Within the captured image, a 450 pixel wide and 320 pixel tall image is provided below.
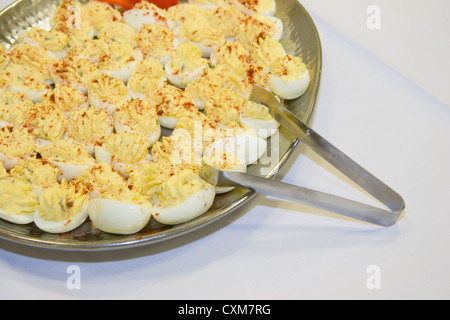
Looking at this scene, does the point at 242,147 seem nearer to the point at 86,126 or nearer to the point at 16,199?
the point at 86,126

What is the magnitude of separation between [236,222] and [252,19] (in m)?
0.97

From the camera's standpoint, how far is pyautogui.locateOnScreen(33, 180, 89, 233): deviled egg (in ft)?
4.80

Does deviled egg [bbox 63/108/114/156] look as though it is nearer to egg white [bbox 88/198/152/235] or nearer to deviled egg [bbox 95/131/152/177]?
deviled egg [bbox 95/131/152/177]

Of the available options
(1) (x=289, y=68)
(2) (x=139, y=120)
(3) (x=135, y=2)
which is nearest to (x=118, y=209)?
(2) (x=139, y=120)

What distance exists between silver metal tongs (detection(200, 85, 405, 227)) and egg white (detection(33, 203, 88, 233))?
40 cm

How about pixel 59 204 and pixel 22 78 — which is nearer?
pixel 59 204

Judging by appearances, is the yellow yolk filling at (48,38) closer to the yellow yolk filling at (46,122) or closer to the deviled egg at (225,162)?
the yellow yolk filling at (46,122)

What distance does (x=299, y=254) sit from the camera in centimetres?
154

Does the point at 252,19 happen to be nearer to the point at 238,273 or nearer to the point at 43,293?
the point at 238,273

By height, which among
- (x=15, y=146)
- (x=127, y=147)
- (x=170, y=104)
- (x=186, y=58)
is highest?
(x=186, y=58)

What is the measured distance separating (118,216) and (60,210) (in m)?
0.20

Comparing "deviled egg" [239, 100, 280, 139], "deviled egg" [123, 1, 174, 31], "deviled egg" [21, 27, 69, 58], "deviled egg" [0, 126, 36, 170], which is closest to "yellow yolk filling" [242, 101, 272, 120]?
"deviled egg" [239, 100, 280, 139]

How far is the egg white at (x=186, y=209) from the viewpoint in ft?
4.75

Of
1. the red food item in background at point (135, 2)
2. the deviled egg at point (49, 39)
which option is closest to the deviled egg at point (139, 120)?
the deviled egg at point (49, 39)
